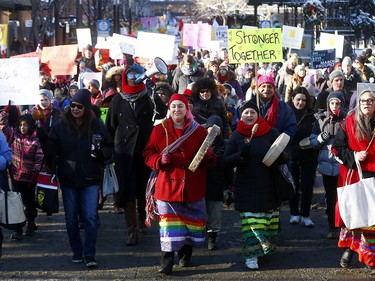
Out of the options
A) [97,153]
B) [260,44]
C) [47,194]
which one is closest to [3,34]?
[260,44]

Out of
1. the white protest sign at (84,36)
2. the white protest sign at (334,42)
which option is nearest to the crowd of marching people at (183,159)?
the white protest sign at (334,42)

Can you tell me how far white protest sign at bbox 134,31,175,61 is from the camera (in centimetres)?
1759

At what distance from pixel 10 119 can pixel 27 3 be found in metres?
22.6

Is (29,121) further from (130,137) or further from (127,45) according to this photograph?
(127,45)

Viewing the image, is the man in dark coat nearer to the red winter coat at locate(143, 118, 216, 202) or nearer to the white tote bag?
the red winter coat at locate(143, 118, 216, 202)

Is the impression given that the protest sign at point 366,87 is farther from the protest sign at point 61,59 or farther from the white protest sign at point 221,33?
the white protest sign at point 221,33

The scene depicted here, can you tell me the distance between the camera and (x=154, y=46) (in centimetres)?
1767

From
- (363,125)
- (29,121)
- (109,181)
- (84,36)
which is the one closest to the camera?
(363,125)

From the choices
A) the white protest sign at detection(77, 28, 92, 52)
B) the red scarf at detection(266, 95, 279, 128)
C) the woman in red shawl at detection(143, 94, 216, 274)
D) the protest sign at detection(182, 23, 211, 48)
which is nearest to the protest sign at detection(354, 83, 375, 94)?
the red scarf at detection(266, 95, 279, 128)

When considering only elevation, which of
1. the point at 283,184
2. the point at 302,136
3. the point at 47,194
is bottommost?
the point at 47,194

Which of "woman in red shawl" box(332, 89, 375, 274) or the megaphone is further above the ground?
the megaphone

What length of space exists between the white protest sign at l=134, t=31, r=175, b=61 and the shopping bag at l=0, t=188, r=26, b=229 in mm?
10049

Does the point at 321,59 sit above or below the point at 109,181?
above

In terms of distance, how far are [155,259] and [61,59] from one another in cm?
859
